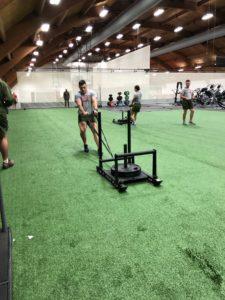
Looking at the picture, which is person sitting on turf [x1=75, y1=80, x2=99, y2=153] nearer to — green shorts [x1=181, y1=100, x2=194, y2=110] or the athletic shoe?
the athletic shoe

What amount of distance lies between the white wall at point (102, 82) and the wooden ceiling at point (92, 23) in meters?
1.71

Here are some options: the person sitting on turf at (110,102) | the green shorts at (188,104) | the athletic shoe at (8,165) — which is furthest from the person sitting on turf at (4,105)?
the person sitting on turf at (110,102)

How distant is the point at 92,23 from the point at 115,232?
13451 mm

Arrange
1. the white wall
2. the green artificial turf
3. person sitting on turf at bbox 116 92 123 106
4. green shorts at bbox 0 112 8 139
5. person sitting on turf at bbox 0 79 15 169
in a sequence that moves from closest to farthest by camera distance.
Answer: the green artificial turf < person sitting on turf at bbox 0 79 15 169 < green shorts at bbox 0 112 8 139 < the white wall < person sitting on turf at bbox 116 92 123 106

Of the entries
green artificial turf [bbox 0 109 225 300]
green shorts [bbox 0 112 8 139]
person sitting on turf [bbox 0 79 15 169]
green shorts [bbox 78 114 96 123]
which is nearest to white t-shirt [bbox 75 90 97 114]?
green shorts [bbox 78 114 96 123]

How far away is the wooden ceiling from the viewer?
8.59 meters

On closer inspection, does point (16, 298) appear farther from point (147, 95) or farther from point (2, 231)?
point (147, 95)

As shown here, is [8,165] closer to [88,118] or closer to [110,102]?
[88,118]

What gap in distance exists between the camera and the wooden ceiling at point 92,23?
28.2 feet

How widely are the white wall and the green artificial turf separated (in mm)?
14463

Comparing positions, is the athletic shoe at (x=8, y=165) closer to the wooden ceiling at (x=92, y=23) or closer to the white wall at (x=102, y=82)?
the wooden ceiling at (x=92, y=23)

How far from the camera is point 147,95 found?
61.0 ft

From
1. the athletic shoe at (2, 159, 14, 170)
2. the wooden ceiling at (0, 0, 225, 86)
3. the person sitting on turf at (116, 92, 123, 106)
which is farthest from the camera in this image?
the person sitting on turf at (116, 92, 123, 106)

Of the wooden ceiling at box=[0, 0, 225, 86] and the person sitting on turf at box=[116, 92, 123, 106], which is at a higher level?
the wooden ceiling at box=[0, 0, 225, 86]
